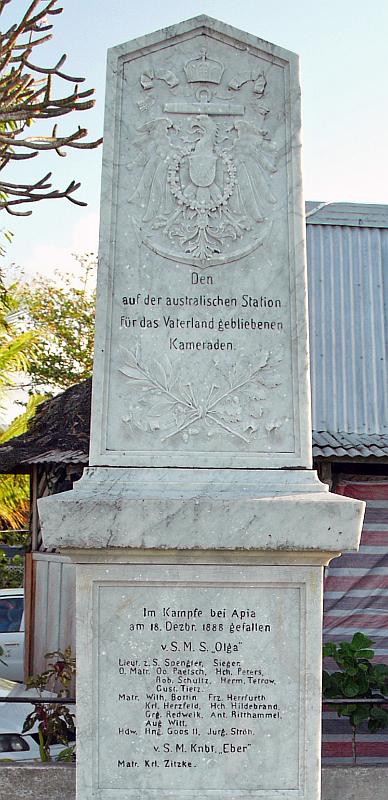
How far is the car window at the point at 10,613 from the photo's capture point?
14.9m

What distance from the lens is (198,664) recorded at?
4.24m

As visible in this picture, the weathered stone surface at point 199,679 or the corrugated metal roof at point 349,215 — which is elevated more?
the corrugated metal roof at point 349,215

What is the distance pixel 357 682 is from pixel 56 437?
420cm

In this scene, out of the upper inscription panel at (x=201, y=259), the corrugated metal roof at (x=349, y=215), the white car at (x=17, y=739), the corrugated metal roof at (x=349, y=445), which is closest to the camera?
the upper inscription panel at (x=201, y=259)

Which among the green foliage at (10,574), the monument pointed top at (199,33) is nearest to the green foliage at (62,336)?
the green foliage at (10,574)

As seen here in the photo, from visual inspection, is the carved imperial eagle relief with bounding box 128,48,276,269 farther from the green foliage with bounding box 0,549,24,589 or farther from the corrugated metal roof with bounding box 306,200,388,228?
the green foliage with bounding box 0,549,24,589

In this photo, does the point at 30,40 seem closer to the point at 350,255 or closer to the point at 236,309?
the point at 350,255

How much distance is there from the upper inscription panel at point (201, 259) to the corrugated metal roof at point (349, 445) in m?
3.81

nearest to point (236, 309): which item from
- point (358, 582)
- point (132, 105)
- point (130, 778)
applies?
point (132, 105)

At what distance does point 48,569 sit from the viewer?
11039mm

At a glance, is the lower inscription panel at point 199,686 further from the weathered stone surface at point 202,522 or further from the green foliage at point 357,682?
the green foliage at point 357,682

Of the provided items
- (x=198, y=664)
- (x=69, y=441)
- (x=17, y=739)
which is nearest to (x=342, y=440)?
(x=69, y=441)

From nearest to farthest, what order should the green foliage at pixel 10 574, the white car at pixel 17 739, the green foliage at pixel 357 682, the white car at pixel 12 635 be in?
the white car at pixel 17 739, the green foliage at pixel 357 682, the white car at pixel 12 635, the green foliage at pixel 10 574

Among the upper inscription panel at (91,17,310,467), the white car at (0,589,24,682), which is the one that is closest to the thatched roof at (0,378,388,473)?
the white car at (0,589,24,682)
